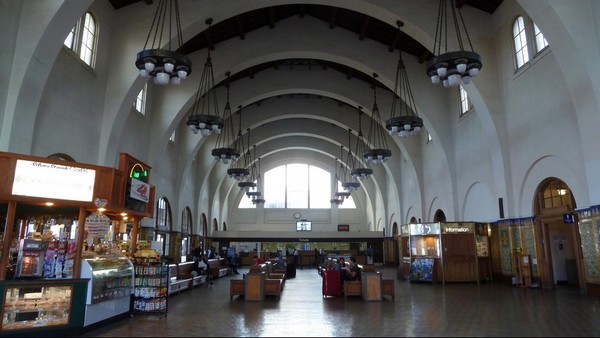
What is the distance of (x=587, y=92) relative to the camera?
9633mm

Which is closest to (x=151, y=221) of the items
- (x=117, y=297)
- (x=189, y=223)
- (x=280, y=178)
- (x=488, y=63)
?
(x=189, y=223)

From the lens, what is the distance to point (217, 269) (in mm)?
17688

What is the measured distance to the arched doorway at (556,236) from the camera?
11.2 metres

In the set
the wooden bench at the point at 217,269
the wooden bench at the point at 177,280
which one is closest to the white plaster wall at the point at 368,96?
the wooden bench at the point at 217,269

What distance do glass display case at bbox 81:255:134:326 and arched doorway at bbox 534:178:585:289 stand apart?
11.1 meters

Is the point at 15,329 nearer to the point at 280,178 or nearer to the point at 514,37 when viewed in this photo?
the point at 514,37

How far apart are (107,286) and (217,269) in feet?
35.3

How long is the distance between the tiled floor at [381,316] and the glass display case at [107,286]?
0.86 feet

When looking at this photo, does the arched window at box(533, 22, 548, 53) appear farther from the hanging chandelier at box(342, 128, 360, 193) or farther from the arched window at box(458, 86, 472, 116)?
the hanging chandelier at box(342, 128, 360, 193)

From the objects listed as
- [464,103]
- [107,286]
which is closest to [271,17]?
[464,103]

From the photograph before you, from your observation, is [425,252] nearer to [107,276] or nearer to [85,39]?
[107,276]

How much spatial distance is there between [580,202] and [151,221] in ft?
49.3

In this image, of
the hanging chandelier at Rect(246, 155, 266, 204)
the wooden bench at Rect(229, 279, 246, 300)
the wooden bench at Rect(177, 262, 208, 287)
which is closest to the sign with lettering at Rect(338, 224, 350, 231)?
the hanging chandelier at Rect(246, 155, 266, 204)

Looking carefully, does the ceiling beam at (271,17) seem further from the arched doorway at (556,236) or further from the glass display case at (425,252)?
the arched doorway at (556,236)
